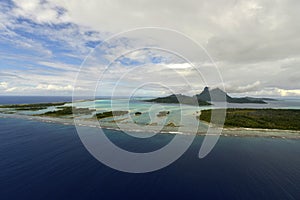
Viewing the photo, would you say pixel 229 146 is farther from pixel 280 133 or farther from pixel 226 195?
pixel 280 133

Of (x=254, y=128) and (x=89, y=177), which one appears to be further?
(x=254, y=128)

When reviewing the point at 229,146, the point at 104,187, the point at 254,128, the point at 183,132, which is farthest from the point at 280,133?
the point at 104,187

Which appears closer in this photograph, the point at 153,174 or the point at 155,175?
the point at 155,175

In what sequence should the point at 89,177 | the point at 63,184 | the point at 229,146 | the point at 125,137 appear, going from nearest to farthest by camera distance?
1. the point at 63,184
2. the point at 89,177
3. the point at 229,146
4. the point at 125,137

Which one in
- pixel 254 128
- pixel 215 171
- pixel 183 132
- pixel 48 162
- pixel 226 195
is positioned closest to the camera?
pixel 226 195
